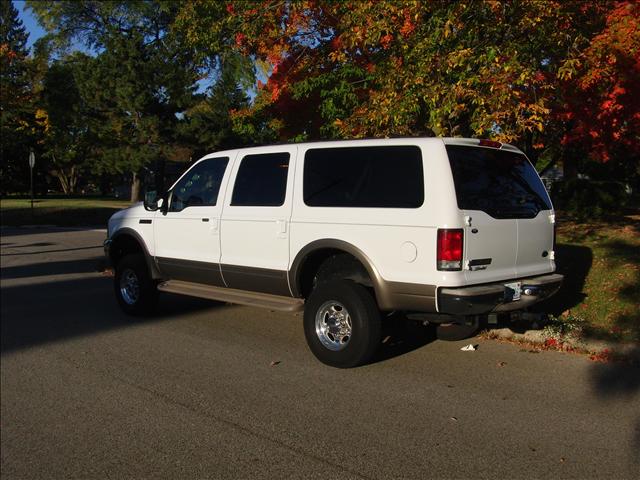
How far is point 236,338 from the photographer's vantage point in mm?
6809

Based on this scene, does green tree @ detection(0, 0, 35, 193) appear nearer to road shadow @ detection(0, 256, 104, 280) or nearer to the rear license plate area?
road shadow @ detection(0, 256, 104, 280)

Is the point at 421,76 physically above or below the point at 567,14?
below

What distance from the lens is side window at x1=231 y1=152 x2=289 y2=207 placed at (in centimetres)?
620

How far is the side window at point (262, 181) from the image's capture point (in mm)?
6195

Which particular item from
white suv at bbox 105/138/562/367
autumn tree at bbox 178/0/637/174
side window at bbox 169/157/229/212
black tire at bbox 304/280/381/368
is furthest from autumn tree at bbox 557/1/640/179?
side window at bbox 169/157/229/212

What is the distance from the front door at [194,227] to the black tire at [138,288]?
1.19 ft

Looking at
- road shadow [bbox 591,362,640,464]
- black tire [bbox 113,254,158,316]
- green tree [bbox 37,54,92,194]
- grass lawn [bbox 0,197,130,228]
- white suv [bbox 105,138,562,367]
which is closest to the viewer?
road shadow [bbox 591,362,640,464]

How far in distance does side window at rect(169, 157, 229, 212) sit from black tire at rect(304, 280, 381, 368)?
2.00 metres

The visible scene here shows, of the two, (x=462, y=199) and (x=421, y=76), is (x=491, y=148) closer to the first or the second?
(x=462, y=199)

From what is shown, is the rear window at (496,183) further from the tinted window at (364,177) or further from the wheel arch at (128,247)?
the wheel arch at (128,247)

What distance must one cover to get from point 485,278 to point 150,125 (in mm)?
32754

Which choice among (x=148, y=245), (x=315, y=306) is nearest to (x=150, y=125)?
(x=148, y=245)

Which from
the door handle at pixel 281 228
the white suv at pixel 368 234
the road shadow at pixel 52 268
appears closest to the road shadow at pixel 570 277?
the white suv at pixel 368 234

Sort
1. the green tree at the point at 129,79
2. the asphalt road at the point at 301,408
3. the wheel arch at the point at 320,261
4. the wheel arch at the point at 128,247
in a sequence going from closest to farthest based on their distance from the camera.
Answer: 1. the asphalt road at the point at 301,408
2. the wheel arch at the point at 320,261
3. the wheel arch at the point at 128,247
4. the green tree at the point at 129,79
